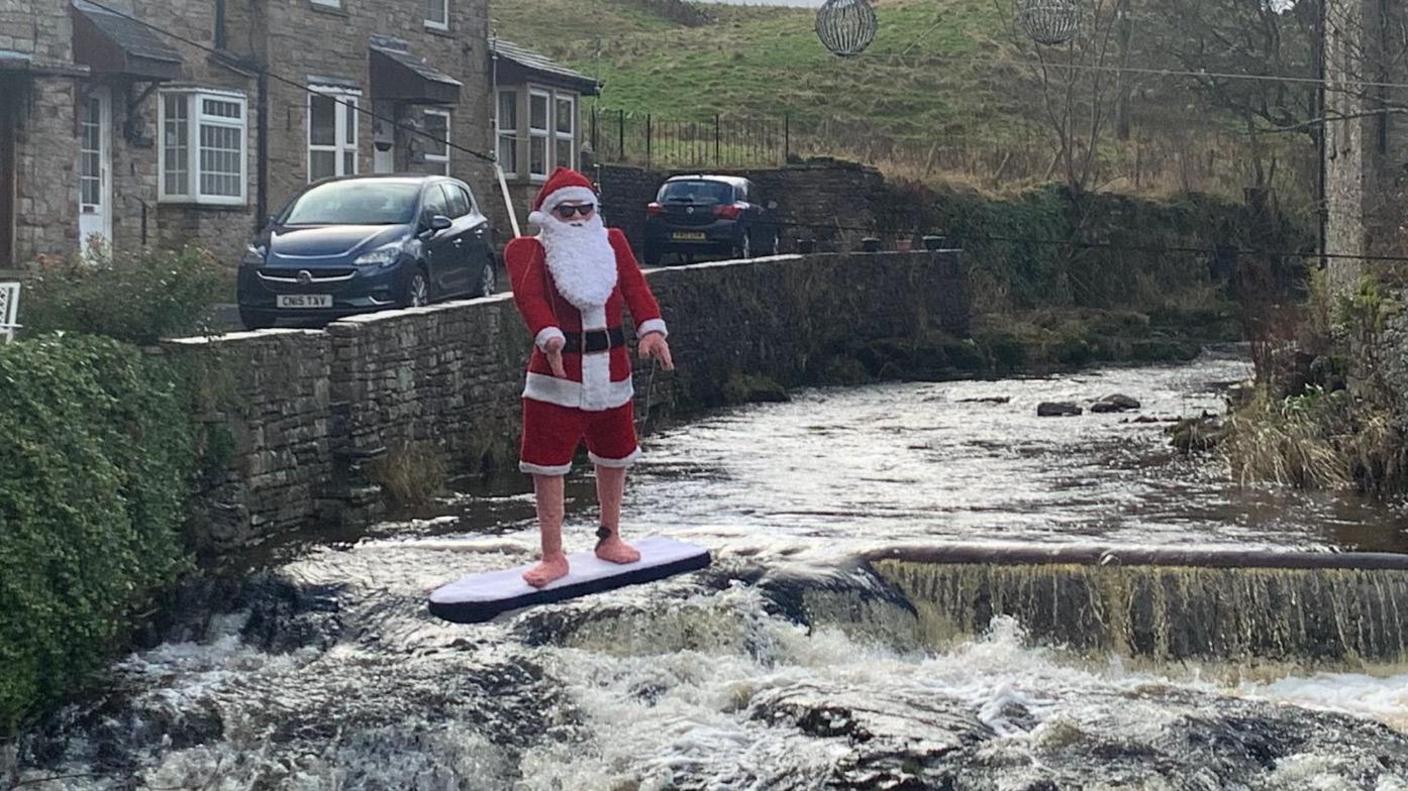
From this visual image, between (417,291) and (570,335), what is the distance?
9.63 meters

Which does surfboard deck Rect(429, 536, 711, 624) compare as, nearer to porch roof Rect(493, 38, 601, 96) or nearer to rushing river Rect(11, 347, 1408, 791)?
rushing river Rect(11, 347, 1408, 791)

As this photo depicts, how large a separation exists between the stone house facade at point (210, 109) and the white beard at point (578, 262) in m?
10.0

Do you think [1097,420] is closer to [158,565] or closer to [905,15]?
[158,565]

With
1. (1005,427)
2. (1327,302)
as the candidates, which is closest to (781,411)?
(1005,427)

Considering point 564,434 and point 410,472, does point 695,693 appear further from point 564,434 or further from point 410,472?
point 410,472

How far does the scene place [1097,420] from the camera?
23.7m

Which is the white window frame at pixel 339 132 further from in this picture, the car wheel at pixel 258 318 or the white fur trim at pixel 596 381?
the white fur trim at pixel 596 381

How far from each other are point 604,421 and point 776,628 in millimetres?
1830

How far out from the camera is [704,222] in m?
32.6

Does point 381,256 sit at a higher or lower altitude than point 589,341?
higher

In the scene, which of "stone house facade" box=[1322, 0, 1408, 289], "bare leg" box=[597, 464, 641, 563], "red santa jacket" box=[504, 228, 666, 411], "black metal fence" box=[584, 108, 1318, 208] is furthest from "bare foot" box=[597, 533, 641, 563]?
"black metal fence" box=[584, 108, 1318, 208]

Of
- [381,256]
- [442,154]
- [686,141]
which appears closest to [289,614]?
[381,256]

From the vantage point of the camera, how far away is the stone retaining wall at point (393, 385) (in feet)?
45.5

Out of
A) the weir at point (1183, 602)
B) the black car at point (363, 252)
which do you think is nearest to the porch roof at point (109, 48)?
the black car at point (363, 252)
